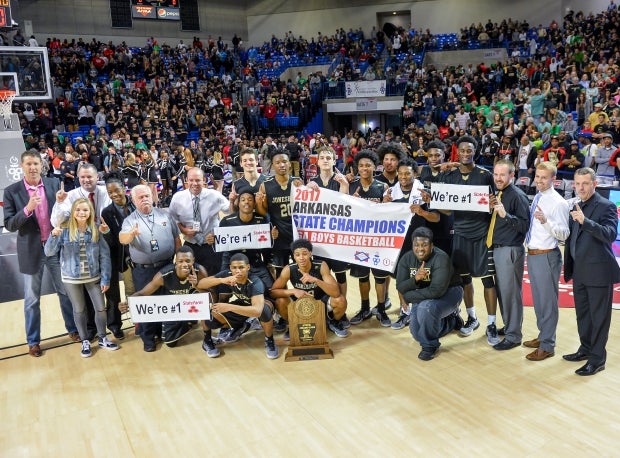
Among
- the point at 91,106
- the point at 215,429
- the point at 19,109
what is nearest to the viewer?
the point at 215,429

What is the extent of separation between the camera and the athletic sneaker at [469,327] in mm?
5523

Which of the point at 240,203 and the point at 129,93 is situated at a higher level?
the point at 129,93

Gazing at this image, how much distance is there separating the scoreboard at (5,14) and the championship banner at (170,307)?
12046 millimetres

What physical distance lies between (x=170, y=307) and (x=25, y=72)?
10874mm

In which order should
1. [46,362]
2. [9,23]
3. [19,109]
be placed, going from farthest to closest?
[19,109] → [9,23] → [46,362]

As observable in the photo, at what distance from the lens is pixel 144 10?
87.1 ft

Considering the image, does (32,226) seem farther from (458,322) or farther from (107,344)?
(458,322)

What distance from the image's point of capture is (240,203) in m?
5.50

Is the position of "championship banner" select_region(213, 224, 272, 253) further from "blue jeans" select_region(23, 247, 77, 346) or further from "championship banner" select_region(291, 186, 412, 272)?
"blue jeans" select_region(23, 247, 77, 346)

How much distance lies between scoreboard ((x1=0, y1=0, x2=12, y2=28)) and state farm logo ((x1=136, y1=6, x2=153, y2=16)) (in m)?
13.2

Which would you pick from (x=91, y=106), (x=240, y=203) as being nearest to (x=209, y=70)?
(x=91, y=106)

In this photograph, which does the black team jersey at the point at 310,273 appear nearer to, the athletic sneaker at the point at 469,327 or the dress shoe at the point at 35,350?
the athletic sneaker at the point at 469,327

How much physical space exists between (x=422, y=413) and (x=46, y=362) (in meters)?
3.59

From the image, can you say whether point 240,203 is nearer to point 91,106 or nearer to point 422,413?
point 422,413
